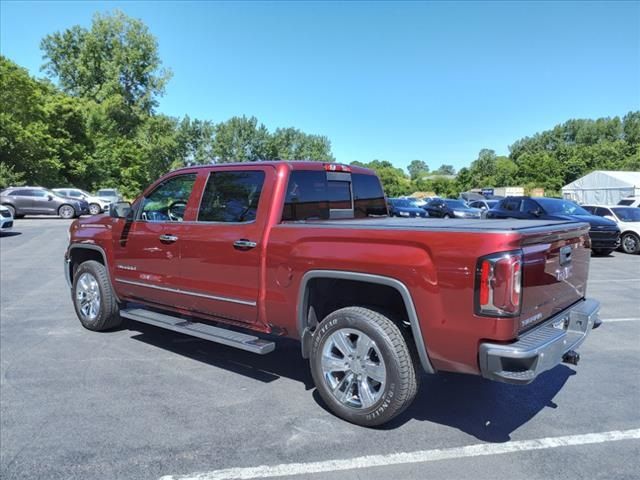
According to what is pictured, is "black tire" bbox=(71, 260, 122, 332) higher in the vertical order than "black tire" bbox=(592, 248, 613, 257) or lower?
higher

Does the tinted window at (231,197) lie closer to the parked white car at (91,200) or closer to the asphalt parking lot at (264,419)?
the asphalt parking lot at (264,419)

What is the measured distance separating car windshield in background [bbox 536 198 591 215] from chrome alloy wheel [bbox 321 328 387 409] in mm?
12948

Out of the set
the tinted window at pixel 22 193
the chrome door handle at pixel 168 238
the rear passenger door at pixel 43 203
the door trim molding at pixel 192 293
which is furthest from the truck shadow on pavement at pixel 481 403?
the tinted window at pixel 22 193

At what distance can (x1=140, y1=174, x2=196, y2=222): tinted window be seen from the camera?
505 centimetres

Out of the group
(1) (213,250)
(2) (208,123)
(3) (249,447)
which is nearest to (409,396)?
(3) (249,447)

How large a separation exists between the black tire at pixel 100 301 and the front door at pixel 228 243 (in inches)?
60.5

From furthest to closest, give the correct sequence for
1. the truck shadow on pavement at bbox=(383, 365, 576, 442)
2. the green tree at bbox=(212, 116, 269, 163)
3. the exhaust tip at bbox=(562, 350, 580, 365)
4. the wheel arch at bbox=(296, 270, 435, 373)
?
1. the green tree at bbox=(212, 116, 269, 163)
2. the truck shadow on pavement at bbox=(383, 365, 576, 442)
3. the exhaust tip at bbox=(562, 350, 580, 365)
4. the wheel arch at bbox=(296, 270, 435, 373)

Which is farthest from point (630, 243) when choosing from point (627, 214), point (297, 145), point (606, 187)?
point (297, 145)

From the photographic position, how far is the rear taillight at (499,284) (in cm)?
293

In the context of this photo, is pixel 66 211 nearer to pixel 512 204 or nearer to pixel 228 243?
pixel 512 204

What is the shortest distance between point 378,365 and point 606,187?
1703 inches

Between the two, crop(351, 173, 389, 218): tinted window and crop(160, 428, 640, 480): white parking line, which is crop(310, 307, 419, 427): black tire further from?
crop(351, 173, 389, 218): tinted window

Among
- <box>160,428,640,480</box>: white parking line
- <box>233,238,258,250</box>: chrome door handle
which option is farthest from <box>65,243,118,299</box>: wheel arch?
<box>160,428,640,480</box>: white parking line

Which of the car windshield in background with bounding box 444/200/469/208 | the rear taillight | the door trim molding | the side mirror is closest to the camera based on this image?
the rear taillight
